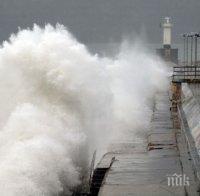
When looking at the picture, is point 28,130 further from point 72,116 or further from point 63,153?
point 72,116

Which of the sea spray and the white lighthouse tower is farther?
the white lighthouse tower

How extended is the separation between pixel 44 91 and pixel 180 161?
567cm

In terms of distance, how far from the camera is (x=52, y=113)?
1525 cm

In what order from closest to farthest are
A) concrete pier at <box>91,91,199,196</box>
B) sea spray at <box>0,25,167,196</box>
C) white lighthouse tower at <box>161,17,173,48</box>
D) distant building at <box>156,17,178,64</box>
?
concrete pier at <box>91,91,199,196</box> < sea spray at <box>0,25,167,196</box> < white lighthouse tower at <box>161,17,173,48</box> < distant building at <box>156,17,178,64</box>

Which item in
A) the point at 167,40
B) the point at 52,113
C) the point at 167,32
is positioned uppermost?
the point at 167,32

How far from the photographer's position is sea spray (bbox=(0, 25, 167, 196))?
35.4 feet

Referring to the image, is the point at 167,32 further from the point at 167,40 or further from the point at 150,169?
the point at 150,169

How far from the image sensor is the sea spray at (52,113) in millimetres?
10789

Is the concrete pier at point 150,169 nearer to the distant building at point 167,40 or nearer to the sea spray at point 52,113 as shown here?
the sea spray at point 52,113

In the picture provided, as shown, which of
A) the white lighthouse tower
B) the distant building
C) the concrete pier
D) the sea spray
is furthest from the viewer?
the distant building

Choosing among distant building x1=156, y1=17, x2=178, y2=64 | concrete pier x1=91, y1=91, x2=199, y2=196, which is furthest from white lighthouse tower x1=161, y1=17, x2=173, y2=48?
concrete pier x1=91, y1=91, x2=199, y2=196

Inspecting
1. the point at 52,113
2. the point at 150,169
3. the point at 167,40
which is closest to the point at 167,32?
the point at 167,40

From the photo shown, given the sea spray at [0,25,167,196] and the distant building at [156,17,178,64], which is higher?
the distant building at [156,17,178,64]

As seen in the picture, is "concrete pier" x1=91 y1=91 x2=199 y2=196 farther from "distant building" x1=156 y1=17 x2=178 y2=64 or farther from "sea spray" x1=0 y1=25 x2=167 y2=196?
"distant building" x1=156 y1=17 x2=178 y2=64
